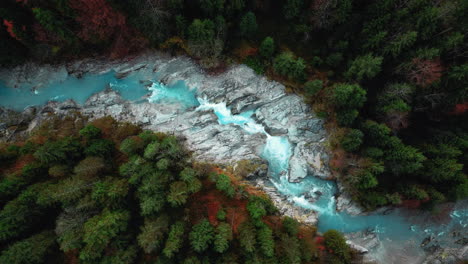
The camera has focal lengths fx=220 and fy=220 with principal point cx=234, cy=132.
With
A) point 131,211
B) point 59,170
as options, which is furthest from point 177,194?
point 59,170

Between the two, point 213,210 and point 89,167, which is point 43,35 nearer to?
point 89,167

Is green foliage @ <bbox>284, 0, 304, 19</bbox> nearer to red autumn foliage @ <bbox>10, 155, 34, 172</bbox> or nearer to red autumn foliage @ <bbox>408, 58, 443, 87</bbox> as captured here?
red autumn foliage @ <bbox>408, 58, 443, 87</bbox>

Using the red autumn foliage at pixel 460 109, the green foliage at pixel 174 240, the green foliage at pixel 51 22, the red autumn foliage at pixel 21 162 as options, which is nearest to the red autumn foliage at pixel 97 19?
the green foliage at pixel 51 22

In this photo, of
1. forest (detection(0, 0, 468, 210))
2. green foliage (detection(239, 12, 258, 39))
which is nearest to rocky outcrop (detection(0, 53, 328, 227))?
forest (detection(0, 0, 468, 210))

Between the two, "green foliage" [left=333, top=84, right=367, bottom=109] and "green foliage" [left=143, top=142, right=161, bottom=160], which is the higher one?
"green foliage" [left=333, top=84, right=367, bottom=109]

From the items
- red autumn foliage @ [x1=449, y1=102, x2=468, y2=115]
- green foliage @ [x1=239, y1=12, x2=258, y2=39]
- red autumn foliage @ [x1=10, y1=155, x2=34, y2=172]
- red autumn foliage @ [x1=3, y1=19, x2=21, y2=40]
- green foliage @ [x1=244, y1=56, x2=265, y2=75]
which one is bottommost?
red autumn foliage @ [x1=10, y1=155, x2=34, y2=172]

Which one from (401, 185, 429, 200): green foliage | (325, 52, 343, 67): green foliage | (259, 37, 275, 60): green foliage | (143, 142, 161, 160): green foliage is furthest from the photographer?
(259, 37, 275, 60): green foliage

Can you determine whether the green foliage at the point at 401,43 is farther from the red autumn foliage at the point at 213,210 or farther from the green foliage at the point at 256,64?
the red autumn foliage at the point at 213,210
